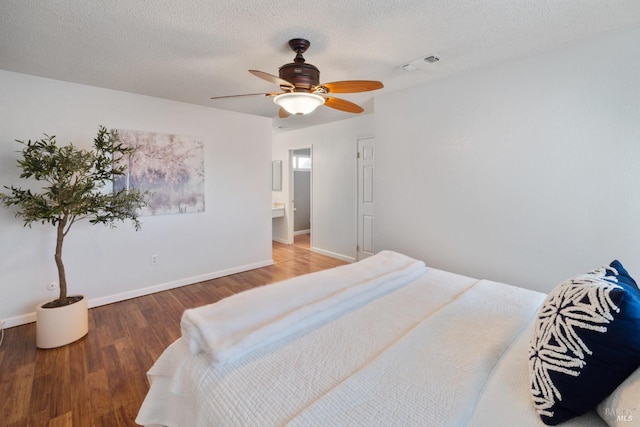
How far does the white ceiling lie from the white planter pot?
207cm

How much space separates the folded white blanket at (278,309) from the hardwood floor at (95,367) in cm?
95

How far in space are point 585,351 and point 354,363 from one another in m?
0.75

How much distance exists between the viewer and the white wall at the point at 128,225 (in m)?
2.71

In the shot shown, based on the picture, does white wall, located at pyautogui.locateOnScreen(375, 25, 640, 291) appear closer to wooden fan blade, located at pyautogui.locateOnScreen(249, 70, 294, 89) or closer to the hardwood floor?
wooden fan blade, located at pyautogui.locateOnScreen(249, 70, 294, 89)

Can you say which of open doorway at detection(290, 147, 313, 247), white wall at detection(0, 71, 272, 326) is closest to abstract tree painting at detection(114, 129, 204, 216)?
white wall at detection(0, 71, 272, 326)

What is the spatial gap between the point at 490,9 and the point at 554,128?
3.74ft

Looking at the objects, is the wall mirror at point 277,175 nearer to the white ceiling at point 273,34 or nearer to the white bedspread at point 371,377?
the white ceiling at point 273,34

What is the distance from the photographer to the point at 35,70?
263 cm

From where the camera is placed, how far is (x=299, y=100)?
2.02 metres

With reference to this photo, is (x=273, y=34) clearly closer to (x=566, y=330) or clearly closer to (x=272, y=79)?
(x=272, y=79)

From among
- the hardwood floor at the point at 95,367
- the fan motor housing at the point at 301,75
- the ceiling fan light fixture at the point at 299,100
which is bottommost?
the hardwood floor at the point at 95,367

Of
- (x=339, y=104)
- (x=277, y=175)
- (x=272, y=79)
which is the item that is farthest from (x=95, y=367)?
(x=277, y=175)

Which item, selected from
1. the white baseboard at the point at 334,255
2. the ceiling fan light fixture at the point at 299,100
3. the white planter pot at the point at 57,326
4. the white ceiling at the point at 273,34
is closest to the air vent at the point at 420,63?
the white ceiling at the point at 273,34

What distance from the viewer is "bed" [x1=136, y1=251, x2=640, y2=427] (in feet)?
3.01
